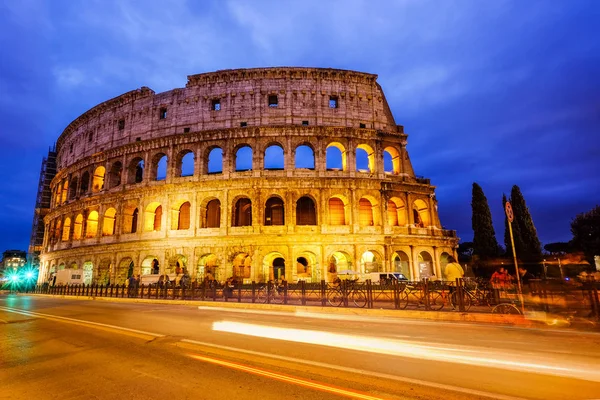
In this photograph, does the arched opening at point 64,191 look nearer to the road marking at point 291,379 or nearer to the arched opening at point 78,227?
the arched opening at point 78,227

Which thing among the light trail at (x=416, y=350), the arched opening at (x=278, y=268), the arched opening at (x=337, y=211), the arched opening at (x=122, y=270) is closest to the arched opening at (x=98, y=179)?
the arched opening at (x=122, y=270)

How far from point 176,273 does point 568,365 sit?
26465mm

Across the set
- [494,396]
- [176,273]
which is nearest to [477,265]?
[176,273]

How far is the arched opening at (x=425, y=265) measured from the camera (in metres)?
27.1

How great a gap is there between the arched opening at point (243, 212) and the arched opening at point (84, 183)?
768 inches

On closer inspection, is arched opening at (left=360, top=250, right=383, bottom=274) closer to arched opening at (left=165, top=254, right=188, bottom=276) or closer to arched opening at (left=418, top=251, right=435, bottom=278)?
arched opening at (left=418, top=251, right=435, bottom=278)

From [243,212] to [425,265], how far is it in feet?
55.4

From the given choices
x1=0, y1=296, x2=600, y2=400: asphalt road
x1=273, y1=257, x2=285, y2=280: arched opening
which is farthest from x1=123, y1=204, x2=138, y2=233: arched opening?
x1=0, y1=296, x2=600, y2=400: asphalt road

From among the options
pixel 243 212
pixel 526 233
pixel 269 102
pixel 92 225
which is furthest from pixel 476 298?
pixel 92 225

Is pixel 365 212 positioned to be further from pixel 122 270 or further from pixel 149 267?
pixel 122 270

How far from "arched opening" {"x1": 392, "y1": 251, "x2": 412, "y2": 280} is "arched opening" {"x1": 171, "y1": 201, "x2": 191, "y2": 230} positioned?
760 inches

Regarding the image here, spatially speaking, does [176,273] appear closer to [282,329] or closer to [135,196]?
[135,196]

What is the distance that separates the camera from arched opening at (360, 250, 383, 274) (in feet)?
86.8

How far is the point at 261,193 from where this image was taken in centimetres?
2686
